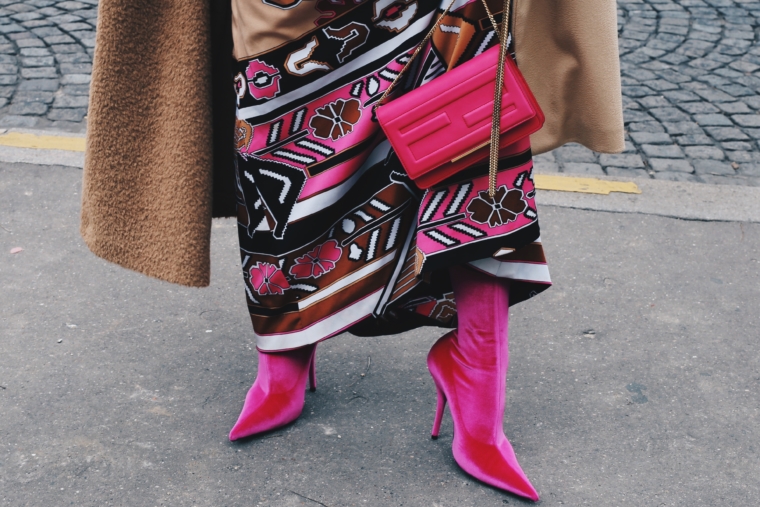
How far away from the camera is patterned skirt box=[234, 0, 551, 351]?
1.61 m

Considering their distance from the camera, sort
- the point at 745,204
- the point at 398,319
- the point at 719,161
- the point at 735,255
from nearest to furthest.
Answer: the point at 398,319 < the point at 735,255 < the point at 745,204 < the point at 719,161

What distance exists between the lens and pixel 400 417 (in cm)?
213

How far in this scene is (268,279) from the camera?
1.85 meters

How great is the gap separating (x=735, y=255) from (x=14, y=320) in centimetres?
232

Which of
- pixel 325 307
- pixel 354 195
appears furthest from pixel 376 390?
pixel 354 195

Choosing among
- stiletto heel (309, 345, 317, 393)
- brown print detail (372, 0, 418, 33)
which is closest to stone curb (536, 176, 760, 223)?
stiletto heel (309, 345, 317, 393)

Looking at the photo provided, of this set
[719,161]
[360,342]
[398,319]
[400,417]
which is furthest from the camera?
[719,161]

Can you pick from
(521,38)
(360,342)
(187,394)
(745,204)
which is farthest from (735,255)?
(187,394)

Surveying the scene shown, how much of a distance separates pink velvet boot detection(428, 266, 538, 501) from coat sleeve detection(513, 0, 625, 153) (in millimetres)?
356

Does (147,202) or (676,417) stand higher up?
(147,202)

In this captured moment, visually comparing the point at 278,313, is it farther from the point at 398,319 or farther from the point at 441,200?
the point at 441,200

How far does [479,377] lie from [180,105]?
842mm

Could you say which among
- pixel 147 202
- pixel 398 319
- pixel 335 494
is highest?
pixel 147 202

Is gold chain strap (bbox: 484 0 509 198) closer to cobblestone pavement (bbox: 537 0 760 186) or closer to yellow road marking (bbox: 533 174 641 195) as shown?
yellow road marking (bbox: 533 174 641 195)
